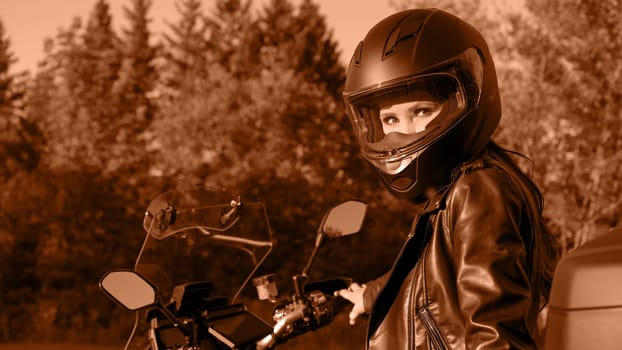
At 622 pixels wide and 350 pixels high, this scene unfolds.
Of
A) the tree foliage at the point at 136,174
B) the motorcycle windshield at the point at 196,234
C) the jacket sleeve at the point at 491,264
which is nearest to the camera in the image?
the jacket sleeve at the point at 491,264

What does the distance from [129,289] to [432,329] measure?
0.81 m

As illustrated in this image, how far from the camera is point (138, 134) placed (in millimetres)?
21547

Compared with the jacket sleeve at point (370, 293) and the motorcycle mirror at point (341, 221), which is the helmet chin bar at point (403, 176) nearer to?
the jacket sleeve at point (370, 293)

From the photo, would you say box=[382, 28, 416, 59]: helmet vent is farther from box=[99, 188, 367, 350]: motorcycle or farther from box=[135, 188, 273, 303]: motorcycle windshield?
box=[135, 188, 273, 303]: motorcycle windshield

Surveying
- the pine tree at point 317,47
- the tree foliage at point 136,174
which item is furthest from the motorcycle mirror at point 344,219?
the pine tree at point 317,47

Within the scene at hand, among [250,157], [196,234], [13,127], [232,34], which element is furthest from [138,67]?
[196,234]

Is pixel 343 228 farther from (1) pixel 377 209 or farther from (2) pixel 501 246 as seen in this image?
(1) pixel 377 209

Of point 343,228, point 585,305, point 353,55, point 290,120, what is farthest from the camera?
point 290,120

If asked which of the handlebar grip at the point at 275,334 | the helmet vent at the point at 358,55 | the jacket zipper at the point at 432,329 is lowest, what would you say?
the handlebar grip at the point at 275,334

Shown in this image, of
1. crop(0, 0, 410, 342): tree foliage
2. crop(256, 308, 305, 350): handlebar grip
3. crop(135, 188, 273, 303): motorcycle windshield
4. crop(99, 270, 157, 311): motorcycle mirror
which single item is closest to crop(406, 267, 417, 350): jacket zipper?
crop(256, 308, 305, 350): handlebar grip

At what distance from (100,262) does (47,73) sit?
15.1 meters

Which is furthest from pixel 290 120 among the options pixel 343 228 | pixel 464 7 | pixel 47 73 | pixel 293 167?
pixel 343 228

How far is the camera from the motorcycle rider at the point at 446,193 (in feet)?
Answer: 6.00

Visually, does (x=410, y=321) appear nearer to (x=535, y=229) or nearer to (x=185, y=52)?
(x=535, y=229)
